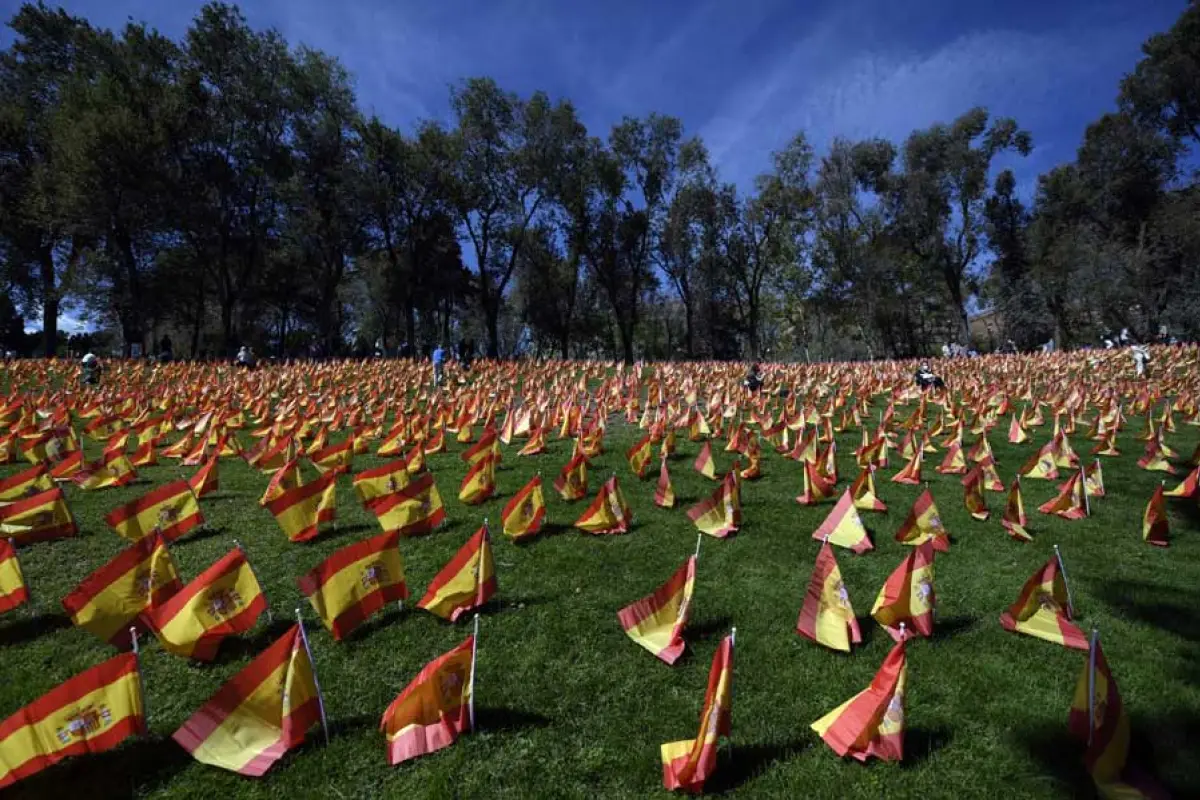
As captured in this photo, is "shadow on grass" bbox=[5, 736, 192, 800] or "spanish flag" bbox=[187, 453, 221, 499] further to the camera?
"spanish flag" bbox=[187, 453, 221, 499]

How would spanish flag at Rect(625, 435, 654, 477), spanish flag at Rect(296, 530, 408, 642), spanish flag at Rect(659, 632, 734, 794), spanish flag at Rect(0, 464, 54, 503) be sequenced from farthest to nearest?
spanish flag at Rect(625, 435, 654, 477) < spanish flag at Rect(0, 464, 54, 503) < spanish flag at Rect(296, 530, 408, 642) < spanish flag at Rect(659, 632, 734, 794)

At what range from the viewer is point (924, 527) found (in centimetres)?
779

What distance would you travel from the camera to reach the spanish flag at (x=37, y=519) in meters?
7.43

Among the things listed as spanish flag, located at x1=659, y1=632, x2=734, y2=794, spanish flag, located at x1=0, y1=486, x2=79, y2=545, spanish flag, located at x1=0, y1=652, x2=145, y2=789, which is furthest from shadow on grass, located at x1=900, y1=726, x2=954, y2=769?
spanish flag, located at x1=0, y1=486, x2=79, y2=545

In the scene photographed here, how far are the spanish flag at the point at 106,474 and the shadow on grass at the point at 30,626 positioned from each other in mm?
5097

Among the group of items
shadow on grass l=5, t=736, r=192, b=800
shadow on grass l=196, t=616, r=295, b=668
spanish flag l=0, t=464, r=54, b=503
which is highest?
spanish flag l=0, t=464, r=54, b=503

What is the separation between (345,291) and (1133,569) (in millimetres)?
75729

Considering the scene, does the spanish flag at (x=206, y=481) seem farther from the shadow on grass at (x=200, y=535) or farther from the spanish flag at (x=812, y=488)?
the spanish flag at (x=812, y=488)

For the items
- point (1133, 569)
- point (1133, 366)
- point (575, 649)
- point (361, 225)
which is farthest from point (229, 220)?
point (1133, 366)

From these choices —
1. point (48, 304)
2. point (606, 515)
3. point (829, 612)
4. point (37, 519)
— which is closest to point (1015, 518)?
point (829, 612)

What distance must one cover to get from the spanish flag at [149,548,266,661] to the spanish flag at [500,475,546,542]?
10.6 ft

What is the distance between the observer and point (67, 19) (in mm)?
37906

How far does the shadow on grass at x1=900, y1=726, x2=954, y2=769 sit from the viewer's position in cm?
417

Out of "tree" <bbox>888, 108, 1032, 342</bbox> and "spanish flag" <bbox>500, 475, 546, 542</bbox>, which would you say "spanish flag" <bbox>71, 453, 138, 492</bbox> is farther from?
"tree" <bbox>888, 108, 1032, 342</bbox>
